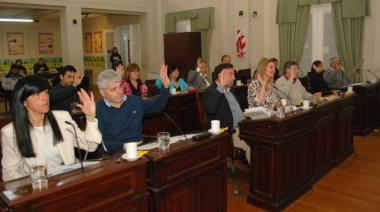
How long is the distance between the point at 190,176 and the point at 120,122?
0.79 metres

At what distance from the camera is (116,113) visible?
106 inches

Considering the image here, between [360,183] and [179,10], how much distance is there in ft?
23.3

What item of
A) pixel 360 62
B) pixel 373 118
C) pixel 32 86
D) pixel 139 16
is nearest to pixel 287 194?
pixel 32 86

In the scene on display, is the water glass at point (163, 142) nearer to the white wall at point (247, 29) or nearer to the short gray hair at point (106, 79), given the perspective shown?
the short gray hair at point (106, 79)

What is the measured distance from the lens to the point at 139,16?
1029cm

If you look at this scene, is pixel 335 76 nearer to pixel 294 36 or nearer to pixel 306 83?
pixel 306 83

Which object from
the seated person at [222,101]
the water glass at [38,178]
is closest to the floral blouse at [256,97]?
the seated person at [222,101]

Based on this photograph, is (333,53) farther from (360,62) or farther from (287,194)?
(287,194)

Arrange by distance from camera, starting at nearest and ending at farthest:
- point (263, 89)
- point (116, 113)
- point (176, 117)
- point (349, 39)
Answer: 1. point (116, 113)
2. point (263, 89)
3. point (176, 117)
4. point (349, 39)

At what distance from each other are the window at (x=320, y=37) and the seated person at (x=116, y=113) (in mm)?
5683

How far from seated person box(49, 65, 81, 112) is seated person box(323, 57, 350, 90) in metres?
4.46

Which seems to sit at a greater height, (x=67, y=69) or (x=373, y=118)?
(x=67, y=69)

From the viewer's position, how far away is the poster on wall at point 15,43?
41.5ft

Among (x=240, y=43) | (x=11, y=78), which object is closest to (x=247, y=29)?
(x=240, y=43)
